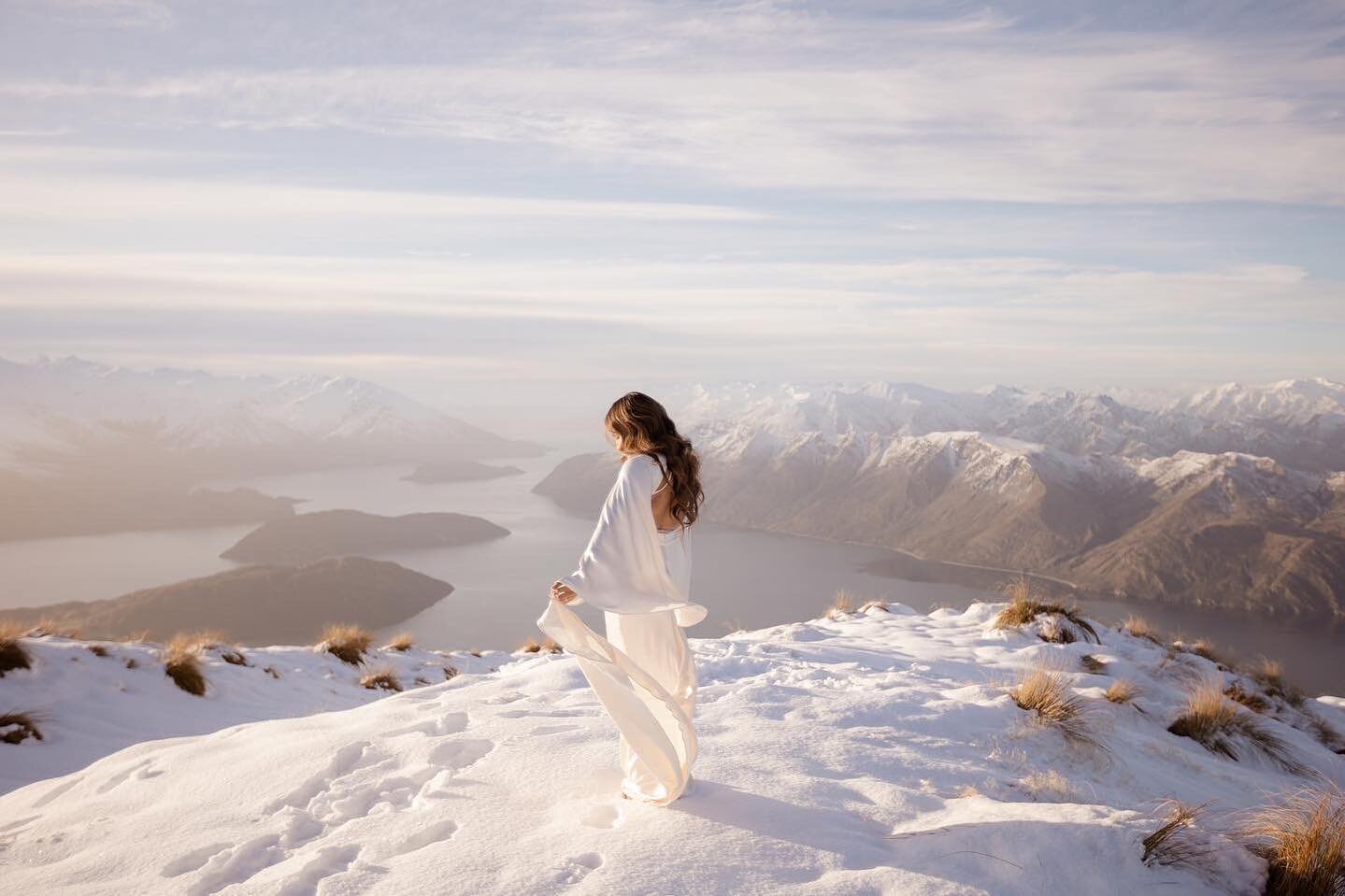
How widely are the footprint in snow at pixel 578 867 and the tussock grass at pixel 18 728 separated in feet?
25.8

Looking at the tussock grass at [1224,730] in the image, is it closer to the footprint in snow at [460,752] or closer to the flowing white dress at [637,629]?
the flowing white dress at [637,629]

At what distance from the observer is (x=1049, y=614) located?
12.2 metres

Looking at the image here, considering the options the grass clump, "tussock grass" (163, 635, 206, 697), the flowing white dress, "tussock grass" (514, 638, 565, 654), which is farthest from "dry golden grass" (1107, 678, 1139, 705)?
the grass clump

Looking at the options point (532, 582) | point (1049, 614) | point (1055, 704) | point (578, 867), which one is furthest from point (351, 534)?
point (578, 867)

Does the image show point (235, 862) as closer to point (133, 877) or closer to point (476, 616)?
point (133, 877)

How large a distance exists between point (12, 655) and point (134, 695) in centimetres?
147

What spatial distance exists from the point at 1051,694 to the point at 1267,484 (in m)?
233

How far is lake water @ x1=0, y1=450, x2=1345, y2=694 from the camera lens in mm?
89688

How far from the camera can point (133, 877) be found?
4262 mm

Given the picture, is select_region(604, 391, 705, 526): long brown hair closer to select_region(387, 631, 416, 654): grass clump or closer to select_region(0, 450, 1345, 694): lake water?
select_region(387, 631, 416, 654): grass clump

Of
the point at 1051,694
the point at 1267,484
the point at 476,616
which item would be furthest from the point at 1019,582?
the point at 1267,484

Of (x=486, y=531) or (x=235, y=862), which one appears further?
(x=486, y=531)

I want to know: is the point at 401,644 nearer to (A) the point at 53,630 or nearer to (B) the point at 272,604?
(A) the point at 53,630

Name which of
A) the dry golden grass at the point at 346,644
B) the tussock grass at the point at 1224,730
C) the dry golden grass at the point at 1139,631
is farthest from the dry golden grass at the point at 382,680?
the dry golden grass at the point at 1139,631
